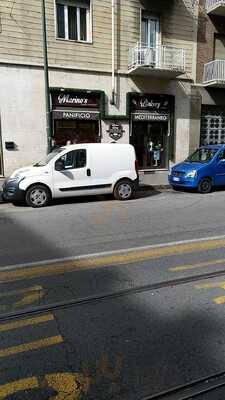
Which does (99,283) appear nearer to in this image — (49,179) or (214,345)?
(214,345)

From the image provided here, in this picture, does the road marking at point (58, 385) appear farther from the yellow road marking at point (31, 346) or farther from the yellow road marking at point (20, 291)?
the yellow road marking at point (20, 291)

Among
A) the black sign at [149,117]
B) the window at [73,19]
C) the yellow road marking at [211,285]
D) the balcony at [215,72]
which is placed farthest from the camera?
the balcony at [215,72]

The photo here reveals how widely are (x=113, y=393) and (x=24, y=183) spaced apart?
830 centimetres

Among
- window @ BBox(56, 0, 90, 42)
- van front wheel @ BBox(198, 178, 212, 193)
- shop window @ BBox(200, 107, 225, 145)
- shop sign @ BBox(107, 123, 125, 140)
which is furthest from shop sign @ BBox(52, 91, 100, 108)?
van front wheel @ BBox(198, 178, 212, 193)

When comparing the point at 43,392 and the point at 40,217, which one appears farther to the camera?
the point at 40,217

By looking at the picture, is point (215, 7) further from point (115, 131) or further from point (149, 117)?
point (115, 131)

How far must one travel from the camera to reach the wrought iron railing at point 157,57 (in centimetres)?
1661

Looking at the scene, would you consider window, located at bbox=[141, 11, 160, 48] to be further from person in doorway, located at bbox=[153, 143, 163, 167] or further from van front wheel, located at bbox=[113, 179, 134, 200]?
van front wheel, located at bbox=[113, 179, 134, 200]

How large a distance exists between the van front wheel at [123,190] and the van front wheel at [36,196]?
2.21 m

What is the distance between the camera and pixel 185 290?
4484 millimetres

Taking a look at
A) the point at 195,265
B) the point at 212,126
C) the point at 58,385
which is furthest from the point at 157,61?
the point at 58,385

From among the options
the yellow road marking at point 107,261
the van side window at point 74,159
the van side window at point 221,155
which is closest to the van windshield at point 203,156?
the van side window at point 221,155

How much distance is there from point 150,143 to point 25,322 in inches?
611

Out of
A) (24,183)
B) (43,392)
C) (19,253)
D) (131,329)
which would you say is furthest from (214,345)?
(24,183)
